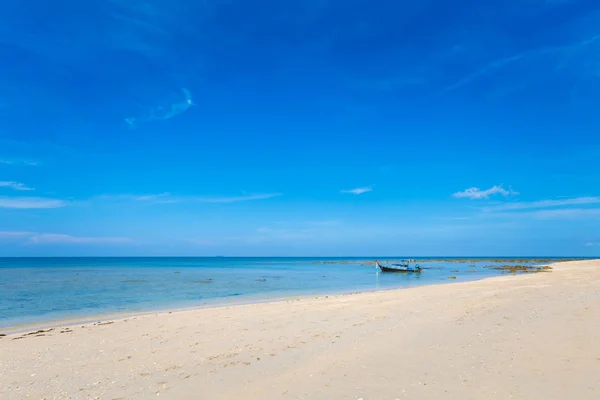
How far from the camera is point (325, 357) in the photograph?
873 cm

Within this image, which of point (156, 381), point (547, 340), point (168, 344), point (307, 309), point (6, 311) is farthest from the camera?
point (6, 311)

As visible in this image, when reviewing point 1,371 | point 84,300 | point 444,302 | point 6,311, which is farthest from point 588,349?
point 84,300

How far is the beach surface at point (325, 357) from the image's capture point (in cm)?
677

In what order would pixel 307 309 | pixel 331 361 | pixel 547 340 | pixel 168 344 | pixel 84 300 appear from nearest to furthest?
pixel 331 361, pixel 547 340, pixel 168 344, pixel 307 309, pixel 84 300

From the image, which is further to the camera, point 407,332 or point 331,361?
point 407,332

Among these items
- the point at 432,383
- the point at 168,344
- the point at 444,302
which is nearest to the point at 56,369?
the point at 168,344

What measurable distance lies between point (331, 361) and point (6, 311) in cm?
2200

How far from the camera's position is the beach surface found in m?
6.77

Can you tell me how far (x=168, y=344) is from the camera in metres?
10.8

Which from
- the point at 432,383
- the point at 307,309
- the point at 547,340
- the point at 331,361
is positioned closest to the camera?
the point at 432,383

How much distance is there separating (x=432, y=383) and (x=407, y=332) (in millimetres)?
4352

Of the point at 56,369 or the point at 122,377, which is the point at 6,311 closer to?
the point at 56,369

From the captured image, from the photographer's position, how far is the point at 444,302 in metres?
17.5

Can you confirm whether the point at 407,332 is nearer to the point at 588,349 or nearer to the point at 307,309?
the point at 588,349
